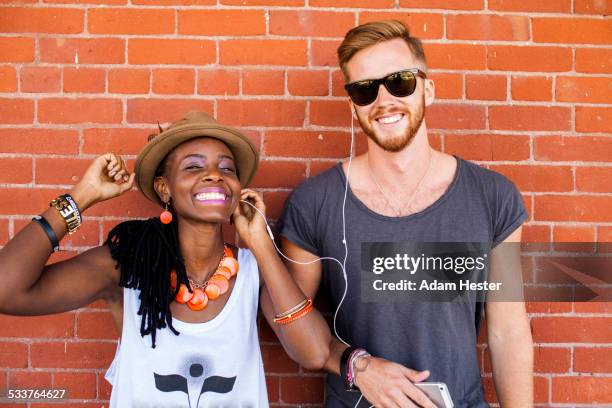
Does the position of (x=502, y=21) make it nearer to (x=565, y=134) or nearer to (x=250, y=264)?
(x=565, y=134)

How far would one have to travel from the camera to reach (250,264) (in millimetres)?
2883

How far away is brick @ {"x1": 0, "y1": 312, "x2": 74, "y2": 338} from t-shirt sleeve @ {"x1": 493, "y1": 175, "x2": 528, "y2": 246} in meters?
2.27

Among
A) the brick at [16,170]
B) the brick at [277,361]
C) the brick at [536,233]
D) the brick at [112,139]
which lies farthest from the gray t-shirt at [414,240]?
the brick at [16,170]

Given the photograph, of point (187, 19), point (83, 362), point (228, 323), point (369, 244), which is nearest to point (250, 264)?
point (228, 323)

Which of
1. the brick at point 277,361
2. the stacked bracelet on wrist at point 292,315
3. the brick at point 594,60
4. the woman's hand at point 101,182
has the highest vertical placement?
the brick at point 594,60

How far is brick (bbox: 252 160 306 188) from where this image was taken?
3289mm

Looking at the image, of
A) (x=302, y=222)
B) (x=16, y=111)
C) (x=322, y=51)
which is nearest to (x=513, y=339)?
(x=302, y=222)

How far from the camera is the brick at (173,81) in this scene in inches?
127

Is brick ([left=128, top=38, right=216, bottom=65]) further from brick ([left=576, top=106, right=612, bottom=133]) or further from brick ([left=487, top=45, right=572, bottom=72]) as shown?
brick ([left=576, top=106, right=612, bottom=133])


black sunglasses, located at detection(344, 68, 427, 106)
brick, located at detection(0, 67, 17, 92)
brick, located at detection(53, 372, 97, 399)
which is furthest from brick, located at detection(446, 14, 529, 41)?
brick, located at detection(53, 372, 97, 399)

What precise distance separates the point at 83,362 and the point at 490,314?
2.16 metres

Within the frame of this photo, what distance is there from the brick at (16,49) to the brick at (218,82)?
35.9 inches

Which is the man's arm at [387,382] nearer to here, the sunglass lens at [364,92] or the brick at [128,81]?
the sunglass lens at [364,92]

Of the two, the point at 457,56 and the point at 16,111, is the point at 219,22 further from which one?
the point at 457,56
